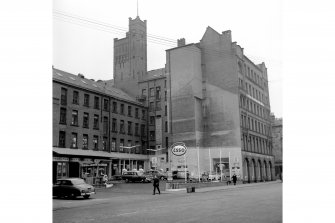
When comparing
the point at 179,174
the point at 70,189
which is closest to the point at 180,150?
the point at 179,174

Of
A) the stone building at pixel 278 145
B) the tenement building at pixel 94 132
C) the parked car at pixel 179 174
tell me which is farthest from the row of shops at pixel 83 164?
the stone building at pixel 278 145

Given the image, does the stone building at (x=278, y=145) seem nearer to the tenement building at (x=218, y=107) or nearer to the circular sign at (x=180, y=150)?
the tenement building at (x=218, y=107)

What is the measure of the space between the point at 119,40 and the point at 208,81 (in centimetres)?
271

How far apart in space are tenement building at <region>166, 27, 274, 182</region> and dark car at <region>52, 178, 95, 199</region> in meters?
10.2

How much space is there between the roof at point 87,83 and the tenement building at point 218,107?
256cm

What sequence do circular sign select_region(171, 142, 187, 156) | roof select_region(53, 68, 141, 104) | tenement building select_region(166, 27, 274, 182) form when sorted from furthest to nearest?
1. roof select_region(53, 68, 141, 104)
2. circular sign select_region(171, 142, 187, 156)
3. tenement building select_region(166, 27, 274, 182)

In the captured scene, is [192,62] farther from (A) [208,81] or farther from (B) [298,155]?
(B) [298,155]

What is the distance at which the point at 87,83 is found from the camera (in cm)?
1778

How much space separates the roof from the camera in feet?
26.7

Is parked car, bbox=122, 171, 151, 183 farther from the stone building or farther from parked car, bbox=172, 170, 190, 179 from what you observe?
the stone building

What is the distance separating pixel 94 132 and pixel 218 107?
14.3m

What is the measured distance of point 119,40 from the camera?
8.83 m

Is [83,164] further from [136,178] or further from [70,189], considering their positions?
[70,189]

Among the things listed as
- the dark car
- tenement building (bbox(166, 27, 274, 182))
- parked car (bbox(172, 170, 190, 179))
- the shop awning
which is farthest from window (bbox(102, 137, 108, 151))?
tenement building (bbox(166, 27, 274, 182))
